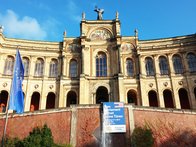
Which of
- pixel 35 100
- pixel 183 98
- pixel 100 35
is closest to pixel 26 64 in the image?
pixel 35 100

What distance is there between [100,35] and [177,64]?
1367cm

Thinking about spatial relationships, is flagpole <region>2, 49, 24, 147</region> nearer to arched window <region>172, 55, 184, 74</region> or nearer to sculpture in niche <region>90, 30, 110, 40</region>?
sculpture in niche <region>90, 30, 110, 40</region>

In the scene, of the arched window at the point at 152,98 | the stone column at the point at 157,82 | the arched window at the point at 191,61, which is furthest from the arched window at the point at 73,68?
the arched window at the point at 191,61

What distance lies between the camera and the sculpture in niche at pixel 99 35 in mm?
35719

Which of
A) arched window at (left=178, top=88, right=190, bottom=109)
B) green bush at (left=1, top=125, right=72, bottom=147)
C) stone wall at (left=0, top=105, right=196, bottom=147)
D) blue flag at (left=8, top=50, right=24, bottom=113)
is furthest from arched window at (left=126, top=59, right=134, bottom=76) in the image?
green bush at (left=1, top=125, right=72, bottom=147)

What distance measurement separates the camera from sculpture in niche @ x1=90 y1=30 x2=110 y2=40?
35.7m

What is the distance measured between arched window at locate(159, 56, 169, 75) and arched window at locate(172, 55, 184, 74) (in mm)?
1266

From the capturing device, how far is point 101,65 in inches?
1344

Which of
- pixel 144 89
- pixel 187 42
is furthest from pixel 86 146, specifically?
pixel 187 42

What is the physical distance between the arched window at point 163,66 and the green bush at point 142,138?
16.8 metres

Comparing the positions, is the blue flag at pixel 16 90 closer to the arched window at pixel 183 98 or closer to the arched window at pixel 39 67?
the arched window at pixel 39 67

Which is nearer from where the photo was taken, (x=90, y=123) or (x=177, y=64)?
(x=90, y=123)

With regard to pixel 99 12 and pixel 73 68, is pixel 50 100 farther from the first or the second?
pixel 99 12

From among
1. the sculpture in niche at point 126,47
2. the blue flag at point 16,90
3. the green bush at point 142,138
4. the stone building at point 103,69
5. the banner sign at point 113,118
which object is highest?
the sculpture in niche at point 126,47
